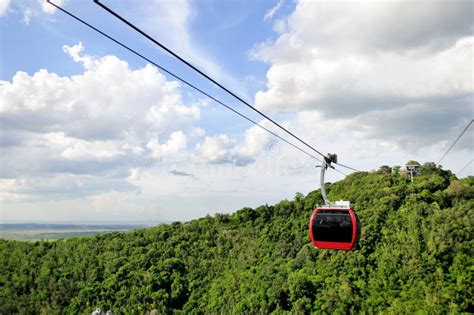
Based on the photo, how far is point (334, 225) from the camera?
11414mm

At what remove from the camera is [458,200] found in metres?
48.8

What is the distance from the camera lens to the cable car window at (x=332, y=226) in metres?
11.3

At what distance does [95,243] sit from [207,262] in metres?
22.6

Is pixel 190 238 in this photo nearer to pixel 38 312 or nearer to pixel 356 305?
pixel 38 312

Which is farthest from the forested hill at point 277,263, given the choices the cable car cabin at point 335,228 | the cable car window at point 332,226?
the cable car window at point 332,226

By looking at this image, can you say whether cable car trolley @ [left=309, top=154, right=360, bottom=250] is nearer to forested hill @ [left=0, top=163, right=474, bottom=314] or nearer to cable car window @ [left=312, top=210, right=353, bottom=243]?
cable car window @ [left=312, top=210, right=353, bottom=243]

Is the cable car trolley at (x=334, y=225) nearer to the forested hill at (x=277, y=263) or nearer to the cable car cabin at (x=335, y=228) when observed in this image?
the cable car cabin at (x=335, y=228)

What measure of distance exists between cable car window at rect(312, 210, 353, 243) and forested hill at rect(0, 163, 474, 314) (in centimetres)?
3234

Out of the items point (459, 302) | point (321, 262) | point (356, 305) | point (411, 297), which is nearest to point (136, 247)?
point (321, 262)

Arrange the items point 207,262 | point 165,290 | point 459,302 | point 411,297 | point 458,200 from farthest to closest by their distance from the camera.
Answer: point 207,262 < point 165,290 < point 458,200 < point 411,297 < point 459,302

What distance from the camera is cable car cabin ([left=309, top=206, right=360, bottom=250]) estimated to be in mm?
11297

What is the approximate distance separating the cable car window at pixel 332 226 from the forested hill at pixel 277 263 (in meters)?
32.3

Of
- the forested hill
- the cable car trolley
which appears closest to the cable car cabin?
the cable car trolley

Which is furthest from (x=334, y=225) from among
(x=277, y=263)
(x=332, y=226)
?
(x=277, y=263)
